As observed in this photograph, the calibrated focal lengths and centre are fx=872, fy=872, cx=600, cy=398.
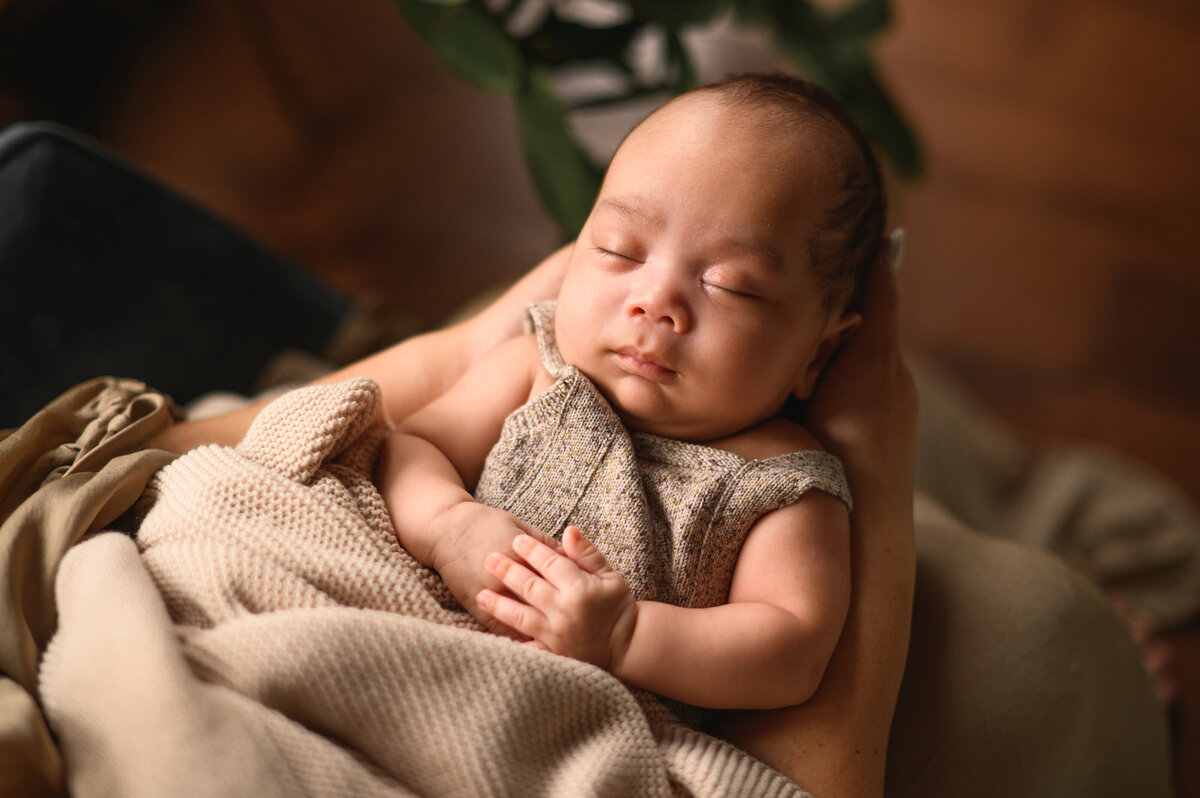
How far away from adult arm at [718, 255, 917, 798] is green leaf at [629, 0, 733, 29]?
2.35ft

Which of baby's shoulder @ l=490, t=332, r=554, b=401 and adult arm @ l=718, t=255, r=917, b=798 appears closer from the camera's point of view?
adult arm @ l=718, t=255, r=917, b=798

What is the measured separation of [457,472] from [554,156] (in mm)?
690

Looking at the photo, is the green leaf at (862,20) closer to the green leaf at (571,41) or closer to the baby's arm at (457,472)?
the green leaf at (571,41)

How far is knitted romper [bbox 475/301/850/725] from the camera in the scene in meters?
0.88

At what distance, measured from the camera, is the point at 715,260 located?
0.89m

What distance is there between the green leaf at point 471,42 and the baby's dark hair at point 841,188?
0.48m

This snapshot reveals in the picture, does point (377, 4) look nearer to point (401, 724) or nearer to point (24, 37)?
point (24, 37)

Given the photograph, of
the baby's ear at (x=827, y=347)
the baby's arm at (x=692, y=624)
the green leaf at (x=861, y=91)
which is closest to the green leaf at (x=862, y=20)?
the green leaf at (x=861, y=91)

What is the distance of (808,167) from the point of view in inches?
36.2

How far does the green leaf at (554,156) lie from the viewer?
4.65 feet

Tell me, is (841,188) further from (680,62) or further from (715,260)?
(680,62)

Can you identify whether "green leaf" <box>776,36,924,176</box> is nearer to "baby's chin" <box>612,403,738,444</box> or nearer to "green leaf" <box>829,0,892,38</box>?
"green leaf" <box>829,0,892,38</box>

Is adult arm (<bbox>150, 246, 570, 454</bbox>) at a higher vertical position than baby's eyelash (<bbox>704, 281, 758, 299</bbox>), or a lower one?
lower

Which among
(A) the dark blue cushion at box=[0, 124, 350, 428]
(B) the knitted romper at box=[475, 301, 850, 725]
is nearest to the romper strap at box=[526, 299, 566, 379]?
(B) the knitted romper at box=[475, 301, 850, 725]
